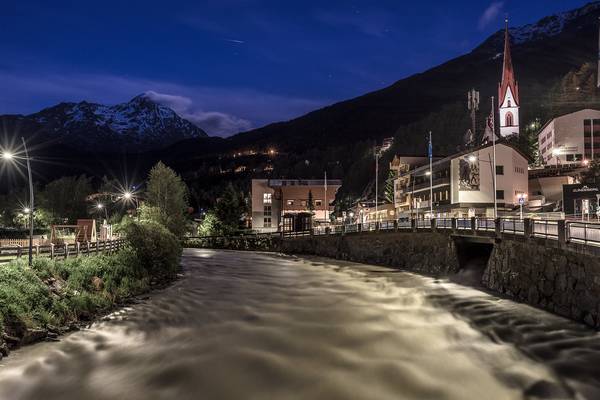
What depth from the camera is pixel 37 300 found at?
21391 millimetres

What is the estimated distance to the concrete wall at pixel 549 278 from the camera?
20.7 m

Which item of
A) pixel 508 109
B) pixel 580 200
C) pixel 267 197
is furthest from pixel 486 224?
pixel 508 109

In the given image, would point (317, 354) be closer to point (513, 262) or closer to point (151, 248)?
point (513, 262)

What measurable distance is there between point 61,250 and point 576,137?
332 feet

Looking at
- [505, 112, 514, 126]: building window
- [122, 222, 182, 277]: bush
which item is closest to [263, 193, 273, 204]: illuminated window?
[122, 222, 182, 277]: bush

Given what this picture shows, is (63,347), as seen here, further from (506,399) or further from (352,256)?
(352,256)

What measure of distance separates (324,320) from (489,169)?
5142 centimetres

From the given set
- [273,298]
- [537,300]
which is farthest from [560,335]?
[273,298]

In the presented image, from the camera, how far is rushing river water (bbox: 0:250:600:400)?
15.4 metres

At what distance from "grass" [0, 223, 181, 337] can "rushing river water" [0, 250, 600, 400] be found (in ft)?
5.10

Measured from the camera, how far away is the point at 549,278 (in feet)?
81.7

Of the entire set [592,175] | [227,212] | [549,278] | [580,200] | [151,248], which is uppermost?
[592,175]

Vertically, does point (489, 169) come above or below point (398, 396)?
above

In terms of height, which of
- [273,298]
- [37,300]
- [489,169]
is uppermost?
[489,169]
